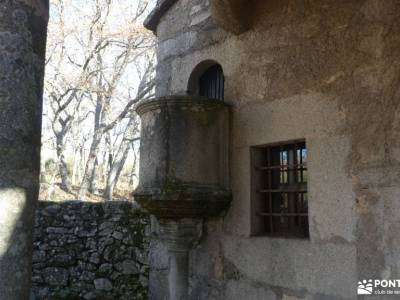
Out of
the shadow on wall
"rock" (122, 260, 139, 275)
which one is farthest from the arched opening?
the shadow on wall

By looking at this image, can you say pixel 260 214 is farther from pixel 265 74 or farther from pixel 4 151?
pixel 4 151

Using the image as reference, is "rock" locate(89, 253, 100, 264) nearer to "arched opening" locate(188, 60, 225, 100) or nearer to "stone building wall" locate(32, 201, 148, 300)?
"stone building wall" locate(32, 201, 148, 300)

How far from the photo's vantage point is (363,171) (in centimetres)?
306

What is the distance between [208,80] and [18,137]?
314 cm

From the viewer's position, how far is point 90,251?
5500 mm

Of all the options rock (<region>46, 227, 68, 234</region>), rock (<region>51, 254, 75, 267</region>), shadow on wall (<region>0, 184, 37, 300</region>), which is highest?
shadow on wall (<region>0, 184, 37, 300</region>)

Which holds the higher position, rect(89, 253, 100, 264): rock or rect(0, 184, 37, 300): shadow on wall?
rect(0, 184, 37, 300): shadow on wall

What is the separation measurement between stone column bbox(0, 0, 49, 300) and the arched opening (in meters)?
2.73

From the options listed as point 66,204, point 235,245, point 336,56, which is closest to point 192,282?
point 235,245

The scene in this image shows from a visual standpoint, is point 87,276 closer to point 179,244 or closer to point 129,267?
point 129,267

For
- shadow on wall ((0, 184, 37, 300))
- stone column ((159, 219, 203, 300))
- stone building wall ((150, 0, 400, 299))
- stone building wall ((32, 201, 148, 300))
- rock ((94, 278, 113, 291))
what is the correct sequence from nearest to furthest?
shadow on wall ((0, 184, 37, 300))
stone building wall ((150, 0, 400, 299))
stone column ((159, 219, 203, 300))
stone building wall ((32, 201, 148, 300))
rock ((94, 278, 113, 291))

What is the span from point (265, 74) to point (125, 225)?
299cm

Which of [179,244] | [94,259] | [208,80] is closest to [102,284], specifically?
[94,259]

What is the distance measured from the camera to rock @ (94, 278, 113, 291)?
541 cm
